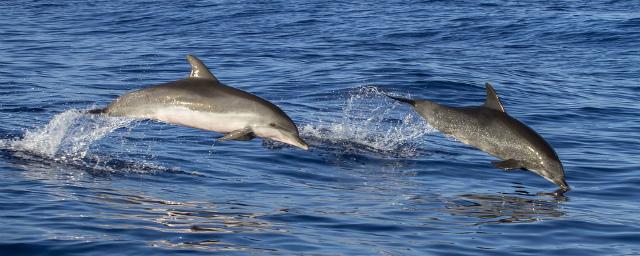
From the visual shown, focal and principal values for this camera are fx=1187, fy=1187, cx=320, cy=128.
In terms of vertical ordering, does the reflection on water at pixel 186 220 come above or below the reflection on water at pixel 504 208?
above

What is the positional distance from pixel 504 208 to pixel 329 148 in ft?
12.6

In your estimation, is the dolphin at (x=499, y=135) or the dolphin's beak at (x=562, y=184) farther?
the dolphin's beak at (x=562, y=184)

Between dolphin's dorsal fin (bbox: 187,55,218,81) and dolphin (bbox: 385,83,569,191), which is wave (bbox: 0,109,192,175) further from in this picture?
dolphin (bbox: 385,83,569,191)

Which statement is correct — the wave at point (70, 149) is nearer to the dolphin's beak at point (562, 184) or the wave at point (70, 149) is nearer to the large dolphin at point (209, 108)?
the large dolphin at point (209, 108)

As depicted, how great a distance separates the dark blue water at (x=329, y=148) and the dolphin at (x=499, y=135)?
1.20 feet

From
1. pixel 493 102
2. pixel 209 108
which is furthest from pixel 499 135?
pixel 209 108

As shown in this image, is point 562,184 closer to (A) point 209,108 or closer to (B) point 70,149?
(A) point 209,108

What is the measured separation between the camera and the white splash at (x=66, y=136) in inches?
541

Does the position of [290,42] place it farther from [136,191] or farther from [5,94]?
[136,191]

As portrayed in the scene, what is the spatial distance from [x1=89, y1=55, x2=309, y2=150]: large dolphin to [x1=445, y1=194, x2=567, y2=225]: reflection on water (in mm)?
1701

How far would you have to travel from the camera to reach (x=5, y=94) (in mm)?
19578

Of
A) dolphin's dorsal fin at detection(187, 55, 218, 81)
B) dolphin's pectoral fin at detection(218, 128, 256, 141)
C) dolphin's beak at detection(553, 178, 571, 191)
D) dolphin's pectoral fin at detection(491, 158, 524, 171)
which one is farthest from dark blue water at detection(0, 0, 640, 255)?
dolphin's dorsal fin at detection(187, 55, 218, 81)

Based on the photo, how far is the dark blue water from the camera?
10.2 m

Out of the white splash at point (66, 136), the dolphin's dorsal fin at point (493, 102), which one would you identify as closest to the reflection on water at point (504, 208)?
the dolphin's dorsal fin at point (493, 102)
